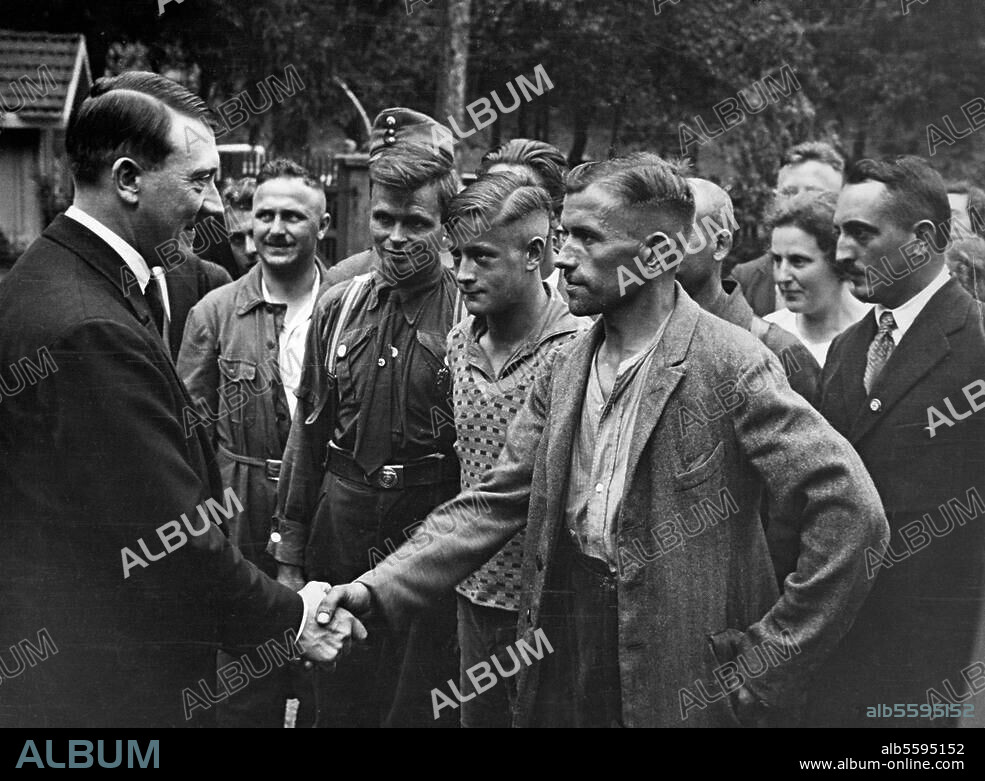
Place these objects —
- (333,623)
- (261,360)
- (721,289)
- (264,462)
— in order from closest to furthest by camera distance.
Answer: (333,623), (721,289), (264,462), (261,360)

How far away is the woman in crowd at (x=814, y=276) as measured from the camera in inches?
157

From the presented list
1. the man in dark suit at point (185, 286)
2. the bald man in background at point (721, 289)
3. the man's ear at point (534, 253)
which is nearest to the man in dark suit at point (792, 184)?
the bald man in background at point (721, 289)

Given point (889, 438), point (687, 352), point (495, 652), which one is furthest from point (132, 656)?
point (889, 438)

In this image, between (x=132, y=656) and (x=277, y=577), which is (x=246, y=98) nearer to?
(x=277, y=577)

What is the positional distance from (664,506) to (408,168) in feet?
5.41

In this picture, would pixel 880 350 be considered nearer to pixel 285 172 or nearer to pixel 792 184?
pixel 792 184

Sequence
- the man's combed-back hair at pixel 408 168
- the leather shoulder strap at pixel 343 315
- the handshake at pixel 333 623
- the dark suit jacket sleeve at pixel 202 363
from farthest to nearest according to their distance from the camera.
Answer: the dark suit jacket sleeve at pixel 202 363 < the leather shoulder strap at pixel 343 315 < the man's combed-back hair at pixel 408 168 < the handshake at pixel 333 623

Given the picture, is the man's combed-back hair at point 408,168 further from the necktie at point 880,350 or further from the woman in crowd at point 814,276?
the necktie at point 880,350

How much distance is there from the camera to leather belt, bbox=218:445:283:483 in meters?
4.32

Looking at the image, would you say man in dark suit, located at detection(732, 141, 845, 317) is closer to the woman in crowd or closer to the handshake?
the woman in crowd

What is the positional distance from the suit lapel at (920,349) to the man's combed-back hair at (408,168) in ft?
5.17

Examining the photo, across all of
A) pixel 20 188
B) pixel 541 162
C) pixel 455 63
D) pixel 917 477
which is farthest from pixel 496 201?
pixel 20 188

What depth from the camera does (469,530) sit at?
3.26 meters

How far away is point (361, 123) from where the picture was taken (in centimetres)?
841
